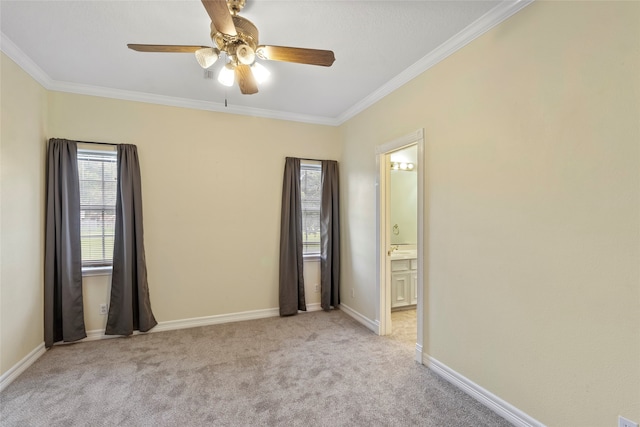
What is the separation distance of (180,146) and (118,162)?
67cm

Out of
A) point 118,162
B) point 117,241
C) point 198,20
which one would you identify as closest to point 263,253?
point 117,241

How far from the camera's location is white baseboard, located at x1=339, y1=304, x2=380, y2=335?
3444mm

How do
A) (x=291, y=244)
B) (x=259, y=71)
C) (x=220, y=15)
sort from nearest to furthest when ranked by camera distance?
(x=220, y=15)
(x=259, y=71)
(x=291, y=244)

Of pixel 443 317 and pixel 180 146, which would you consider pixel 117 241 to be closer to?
pixel 180 146

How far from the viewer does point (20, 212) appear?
263 cm

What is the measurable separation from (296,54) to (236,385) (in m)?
2.48

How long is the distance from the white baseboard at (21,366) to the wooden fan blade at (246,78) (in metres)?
2.95

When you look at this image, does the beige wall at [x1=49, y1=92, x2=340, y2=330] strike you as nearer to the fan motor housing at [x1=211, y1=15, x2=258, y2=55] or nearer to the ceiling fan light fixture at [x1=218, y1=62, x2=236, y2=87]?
the ceiling fan light fixture at [x1=218, y1=62, x2=236, y2=87]

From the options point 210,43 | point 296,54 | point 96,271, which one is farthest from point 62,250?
point 296,54

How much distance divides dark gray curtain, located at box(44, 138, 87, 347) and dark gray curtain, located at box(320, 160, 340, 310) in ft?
9.12

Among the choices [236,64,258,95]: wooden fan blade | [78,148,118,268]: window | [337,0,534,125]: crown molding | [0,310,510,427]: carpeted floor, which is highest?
[337,0,534,125]: crown molding

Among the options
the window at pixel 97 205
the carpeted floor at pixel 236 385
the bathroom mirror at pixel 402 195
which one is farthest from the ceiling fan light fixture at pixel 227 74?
the bathroom mirror at pixel 402 195

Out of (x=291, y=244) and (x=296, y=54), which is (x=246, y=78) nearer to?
(x=296, y=54)

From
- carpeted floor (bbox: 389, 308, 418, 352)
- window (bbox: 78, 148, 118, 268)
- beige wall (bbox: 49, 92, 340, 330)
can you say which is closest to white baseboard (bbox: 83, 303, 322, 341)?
beige wall (bbox: 49, 92, 340, 330)
